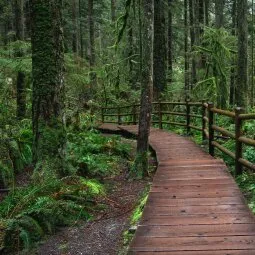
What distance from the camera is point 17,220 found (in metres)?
5.86

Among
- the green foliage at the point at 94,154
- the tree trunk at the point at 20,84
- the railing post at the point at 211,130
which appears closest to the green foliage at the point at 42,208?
the green foliage at the point at 94,154

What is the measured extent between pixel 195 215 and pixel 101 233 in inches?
59.3

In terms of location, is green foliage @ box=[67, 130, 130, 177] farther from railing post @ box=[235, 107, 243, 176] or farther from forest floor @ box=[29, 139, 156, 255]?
railing post @ box=[235, 107, 243, 176]

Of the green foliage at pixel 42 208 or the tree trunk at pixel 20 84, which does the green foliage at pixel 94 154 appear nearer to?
the green foliage at pixel 42 208

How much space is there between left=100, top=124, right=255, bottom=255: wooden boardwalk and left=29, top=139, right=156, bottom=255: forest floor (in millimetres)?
607

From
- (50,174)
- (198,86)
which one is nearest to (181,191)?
(50,174)

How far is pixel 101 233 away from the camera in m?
6.07

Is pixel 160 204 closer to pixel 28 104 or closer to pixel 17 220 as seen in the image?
pixel 17 220

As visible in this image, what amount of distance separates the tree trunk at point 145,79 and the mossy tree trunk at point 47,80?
201 cm

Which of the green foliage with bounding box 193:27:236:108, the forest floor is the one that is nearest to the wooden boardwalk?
the forest floor

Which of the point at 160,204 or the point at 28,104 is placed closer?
the point at 160,204

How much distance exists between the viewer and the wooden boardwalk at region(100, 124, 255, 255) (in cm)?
447

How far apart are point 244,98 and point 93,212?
28.9 ft

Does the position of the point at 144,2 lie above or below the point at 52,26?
above
